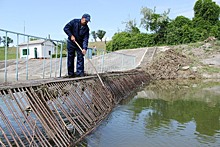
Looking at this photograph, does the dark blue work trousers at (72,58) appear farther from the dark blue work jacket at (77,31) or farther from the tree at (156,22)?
the tree at (156,22)

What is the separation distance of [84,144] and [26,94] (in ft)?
4.08

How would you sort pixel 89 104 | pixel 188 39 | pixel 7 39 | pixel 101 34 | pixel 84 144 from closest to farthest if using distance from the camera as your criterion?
pixel 84 144 → pixel 7 39 → pixel 89 104 → pixel 188 39 → pixel 101 34

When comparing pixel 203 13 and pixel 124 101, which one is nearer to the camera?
pixel 124 101

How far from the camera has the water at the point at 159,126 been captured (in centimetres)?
487

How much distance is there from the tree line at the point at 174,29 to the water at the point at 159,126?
2316cm

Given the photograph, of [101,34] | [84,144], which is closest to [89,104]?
[84,144]

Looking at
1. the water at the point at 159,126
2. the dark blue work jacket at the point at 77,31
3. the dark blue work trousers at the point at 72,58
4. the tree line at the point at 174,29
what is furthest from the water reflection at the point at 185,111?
the tree line at the point at 174,29

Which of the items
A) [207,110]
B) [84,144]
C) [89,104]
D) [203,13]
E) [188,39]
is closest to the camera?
[84,144]

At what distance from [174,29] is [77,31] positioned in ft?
87.5

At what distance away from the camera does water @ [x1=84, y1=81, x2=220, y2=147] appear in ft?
16.0

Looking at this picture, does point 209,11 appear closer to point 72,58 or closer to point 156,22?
point 156,22

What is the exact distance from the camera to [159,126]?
6.03 meters

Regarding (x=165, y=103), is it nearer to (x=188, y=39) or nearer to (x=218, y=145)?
(x=218, y=145)

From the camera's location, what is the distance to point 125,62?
19.8 meters
